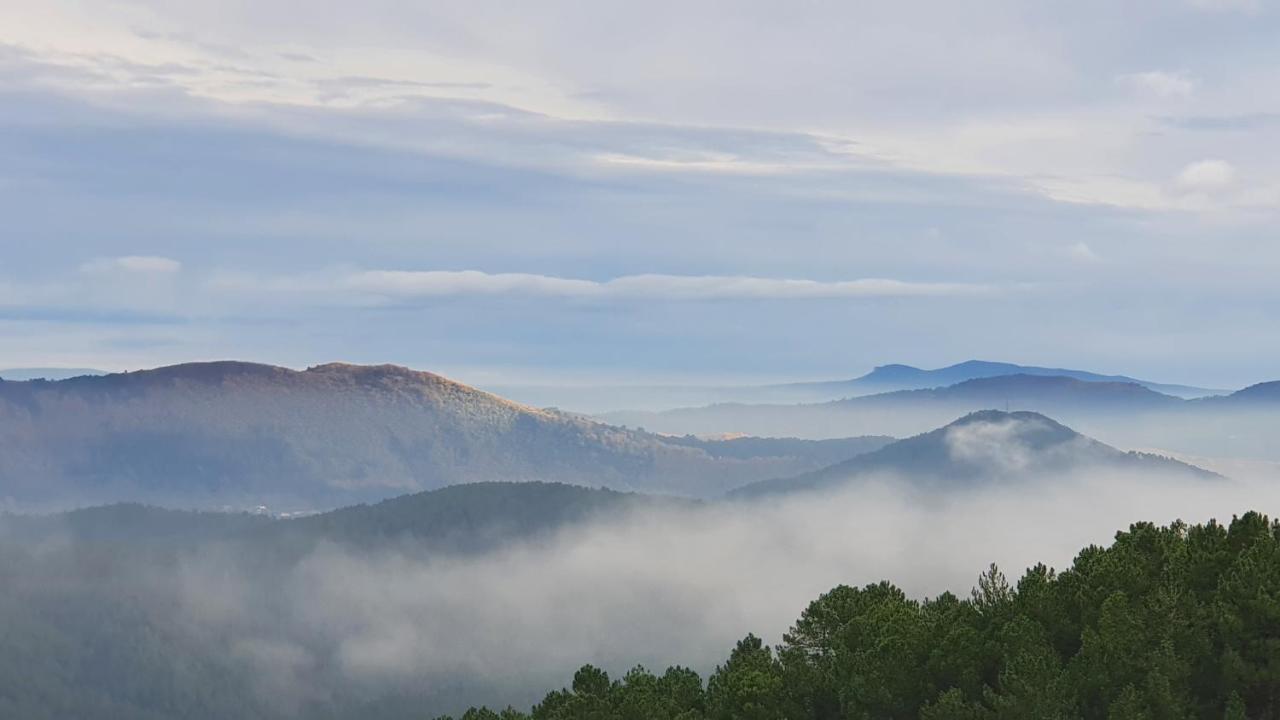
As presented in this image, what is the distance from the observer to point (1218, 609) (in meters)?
60.3

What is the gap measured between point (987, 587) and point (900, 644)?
8.06 m

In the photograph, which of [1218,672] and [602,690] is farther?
[602,690]

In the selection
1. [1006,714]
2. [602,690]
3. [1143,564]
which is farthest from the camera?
[602,690]

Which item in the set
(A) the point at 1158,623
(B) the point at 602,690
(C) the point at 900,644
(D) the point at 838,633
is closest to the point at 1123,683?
(A) the point at 1158,623

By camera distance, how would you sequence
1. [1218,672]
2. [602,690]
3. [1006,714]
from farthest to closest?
[602,690], [1218,672], [1006,714]

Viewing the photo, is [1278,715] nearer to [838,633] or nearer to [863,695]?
[863,695]

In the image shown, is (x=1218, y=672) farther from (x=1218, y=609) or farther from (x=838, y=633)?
(x=838, y=633)

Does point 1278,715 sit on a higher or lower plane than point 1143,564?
lower

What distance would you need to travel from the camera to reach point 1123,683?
5847cm

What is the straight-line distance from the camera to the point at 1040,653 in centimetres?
5994

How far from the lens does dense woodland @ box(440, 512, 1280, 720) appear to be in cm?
5744

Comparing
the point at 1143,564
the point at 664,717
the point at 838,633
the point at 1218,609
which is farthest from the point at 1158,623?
the point at 664,717

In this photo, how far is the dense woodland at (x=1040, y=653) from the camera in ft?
188

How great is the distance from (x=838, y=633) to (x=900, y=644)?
6630 millimetres
